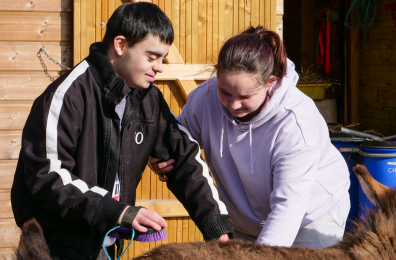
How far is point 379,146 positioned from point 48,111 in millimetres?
3167

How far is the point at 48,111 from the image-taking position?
170cm

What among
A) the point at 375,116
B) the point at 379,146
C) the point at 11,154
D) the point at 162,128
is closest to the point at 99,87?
the point at 162,128

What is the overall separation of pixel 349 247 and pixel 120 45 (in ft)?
4.43

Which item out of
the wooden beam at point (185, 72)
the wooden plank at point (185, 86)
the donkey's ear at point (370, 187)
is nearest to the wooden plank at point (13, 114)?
the wooden beam at point (185, 72)

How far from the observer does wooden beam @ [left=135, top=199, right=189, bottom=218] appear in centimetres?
389

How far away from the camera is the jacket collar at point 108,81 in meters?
1.87

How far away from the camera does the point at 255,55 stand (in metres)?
1.97

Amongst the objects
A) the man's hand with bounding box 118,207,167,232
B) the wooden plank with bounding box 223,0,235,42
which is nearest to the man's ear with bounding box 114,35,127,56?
the man's hand with bounding box 118,207,167,232

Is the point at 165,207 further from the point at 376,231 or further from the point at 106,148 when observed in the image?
the point at 376,231

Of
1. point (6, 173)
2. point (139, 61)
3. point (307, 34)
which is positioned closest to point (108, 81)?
point (139, 61)

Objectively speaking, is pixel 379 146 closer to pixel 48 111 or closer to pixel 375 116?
pixel 375 116

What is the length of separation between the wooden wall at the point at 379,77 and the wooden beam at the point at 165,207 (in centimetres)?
345

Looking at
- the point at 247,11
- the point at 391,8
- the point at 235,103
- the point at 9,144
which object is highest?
the point at 391,8

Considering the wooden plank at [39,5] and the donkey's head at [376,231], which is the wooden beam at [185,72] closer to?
the wooden plank at [39,5]
